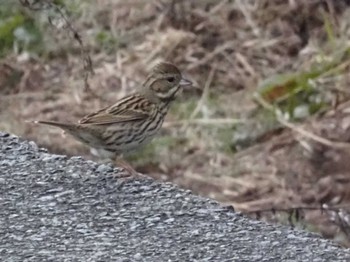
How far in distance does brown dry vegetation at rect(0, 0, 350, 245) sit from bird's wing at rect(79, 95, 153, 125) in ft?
6.76

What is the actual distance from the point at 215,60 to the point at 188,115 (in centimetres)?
92

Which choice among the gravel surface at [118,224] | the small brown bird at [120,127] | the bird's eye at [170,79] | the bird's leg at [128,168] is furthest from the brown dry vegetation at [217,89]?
the gravel surface at [118,224]

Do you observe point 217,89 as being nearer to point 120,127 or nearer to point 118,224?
point 120,127

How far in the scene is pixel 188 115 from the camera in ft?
36.9

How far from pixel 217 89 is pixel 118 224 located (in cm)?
577

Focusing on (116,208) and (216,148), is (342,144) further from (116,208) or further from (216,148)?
(116,208)

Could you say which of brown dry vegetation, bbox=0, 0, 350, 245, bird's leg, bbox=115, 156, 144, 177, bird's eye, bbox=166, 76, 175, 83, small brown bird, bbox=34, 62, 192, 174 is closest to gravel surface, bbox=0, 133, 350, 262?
bird's leg, bbox=115, 156, 144, 177

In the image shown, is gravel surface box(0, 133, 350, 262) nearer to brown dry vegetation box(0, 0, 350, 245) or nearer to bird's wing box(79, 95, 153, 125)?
bird's wing box(79, 95, 153, 125)

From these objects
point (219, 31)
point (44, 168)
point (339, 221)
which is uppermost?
point (219, 31)

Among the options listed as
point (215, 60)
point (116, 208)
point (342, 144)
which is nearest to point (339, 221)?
point (342, 144)

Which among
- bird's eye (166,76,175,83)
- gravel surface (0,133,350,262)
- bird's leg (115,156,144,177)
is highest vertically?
bird's eye (166,76,175,83)

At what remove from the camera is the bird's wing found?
7473 millimetres

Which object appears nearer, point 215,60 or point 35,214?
point 35,214

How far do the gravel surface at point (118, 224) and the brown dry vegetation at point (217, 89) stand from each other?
10.0 feet
